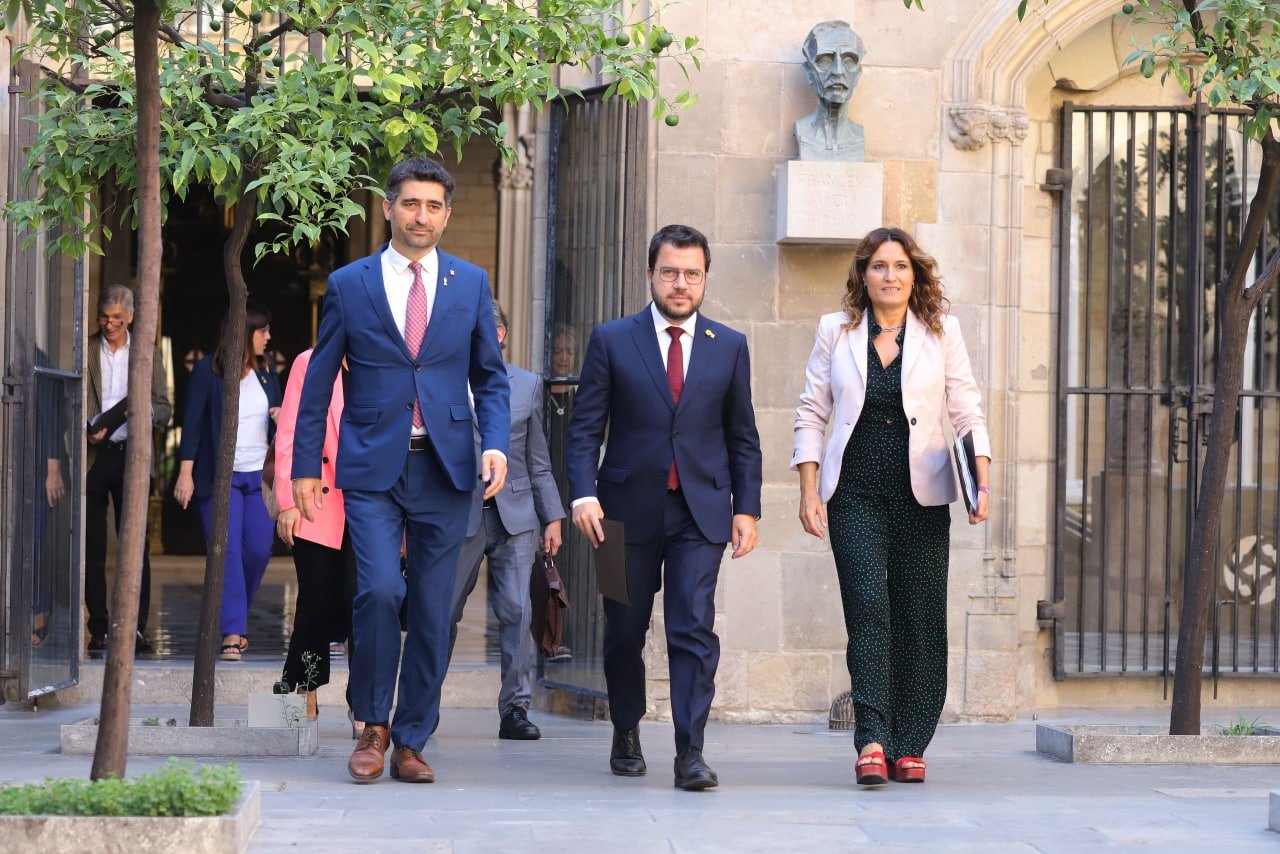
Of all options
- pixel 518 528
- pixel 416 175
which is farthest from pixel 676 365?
pixel 518 528

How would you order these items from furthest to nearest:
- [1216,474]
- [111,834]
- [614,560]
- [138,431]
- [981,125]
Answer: [981,125] → [1216,474] → [614,560] → [138,431] → [111,834]

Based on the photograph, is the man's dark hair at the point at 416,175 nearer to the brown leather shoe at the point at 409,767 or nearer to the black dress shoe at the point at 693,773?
the brown leather shoe at the point at 409,767

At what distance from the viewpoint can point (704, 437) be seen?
21.6 feet

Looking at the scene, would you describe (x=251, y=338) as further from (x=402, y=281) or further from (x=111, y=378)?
(x=402, y=281)

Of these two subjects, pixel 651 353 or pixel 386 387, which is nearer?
pixel 386 387

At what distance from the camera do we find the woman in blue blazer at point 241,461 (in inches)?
381

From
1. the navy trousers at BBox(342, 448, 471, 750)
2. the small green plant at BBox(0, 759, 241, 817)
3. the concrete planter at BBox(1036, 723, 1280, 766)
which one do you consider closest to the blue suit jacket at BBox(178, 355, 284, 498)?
the navy trousers at BBox(342, 448, 471, 750)

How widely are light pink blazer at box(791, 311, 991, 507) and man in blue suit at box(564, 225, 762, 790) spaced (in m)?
0.26

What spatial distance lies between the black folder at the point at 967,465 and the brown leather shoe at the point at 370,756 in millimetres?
2158

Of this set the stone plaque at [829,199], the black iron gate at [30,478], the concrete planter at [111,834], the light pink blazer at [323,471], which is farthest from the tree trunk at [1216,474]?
the black iron gate at [30,478]

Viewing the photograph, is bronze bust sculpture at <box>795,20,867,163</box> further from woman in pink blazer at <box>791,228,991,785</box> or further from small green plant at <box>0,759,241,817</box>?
small green plant at <box>0,759,241,817</box>

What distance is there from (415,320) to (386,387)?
0.25m

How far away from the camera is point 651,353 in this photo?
6.62 meters

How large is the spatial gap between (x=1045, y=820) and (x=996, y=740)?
259 centimetres
